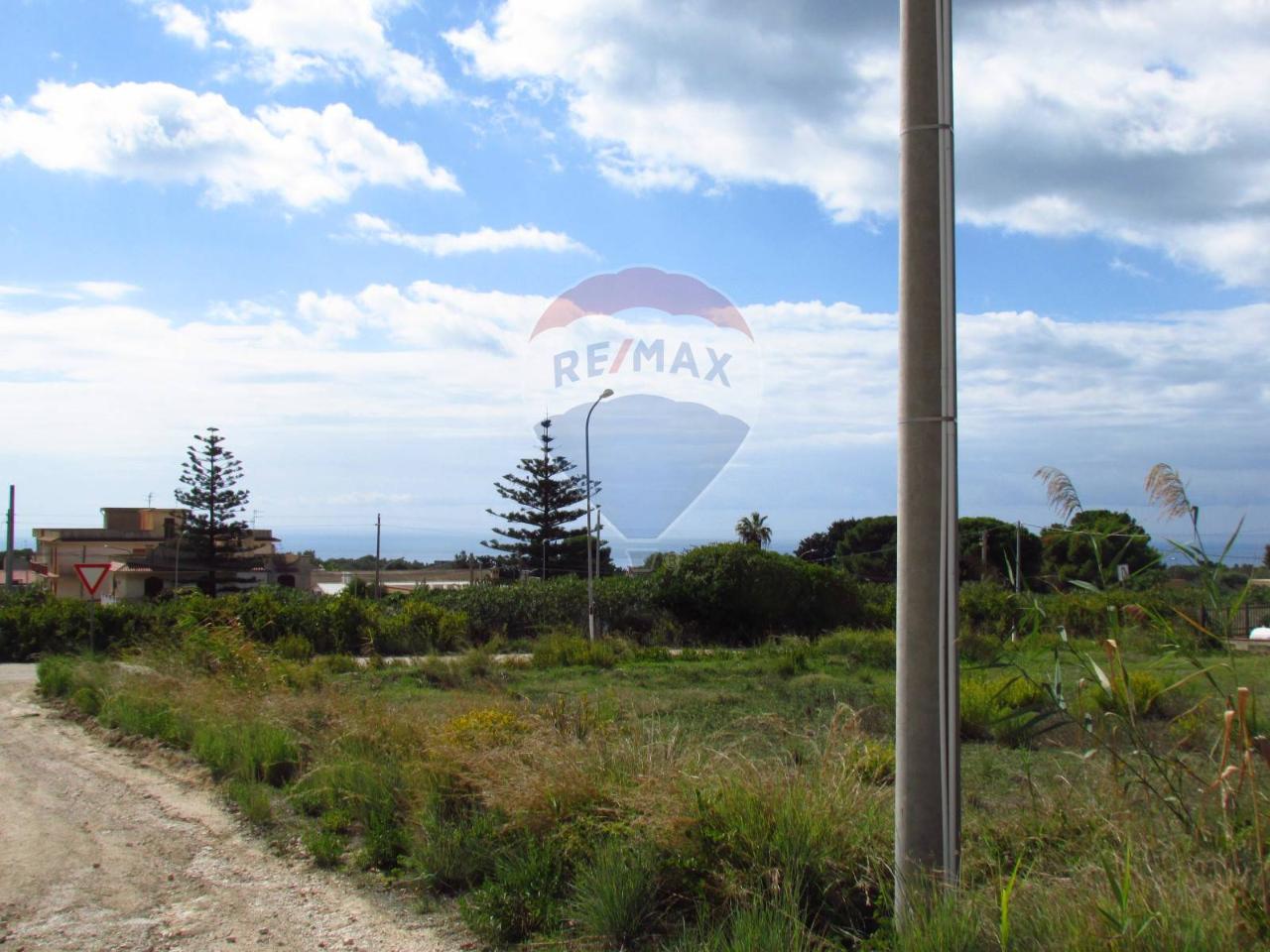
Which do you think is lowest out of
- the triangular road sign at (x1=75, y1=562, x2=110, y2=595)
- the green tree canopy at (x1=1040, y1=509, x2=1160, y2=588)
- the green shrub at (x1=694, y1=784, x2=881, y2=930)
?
the green shrub at (x1=694, y1=784, x2=881, y2=930)

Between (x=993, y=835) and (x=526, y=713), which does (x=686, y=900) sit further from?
(x=526, y=713)

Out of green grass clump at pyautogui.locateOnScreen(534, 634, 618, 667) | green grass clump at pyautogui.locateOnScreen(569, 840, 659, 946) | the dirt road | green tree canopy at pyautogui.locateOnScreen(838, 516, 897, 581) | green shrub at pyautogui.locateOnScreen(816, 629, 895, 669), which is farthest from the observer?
green tree canopy at pyautogui.locateOnScreen(838, 516, 897, 581)

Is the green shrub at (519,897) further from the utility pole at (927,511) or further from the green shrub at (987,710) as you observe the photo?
the green shrub at (987,710)

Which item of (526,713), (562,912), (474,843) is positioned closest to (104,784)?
(526,713)

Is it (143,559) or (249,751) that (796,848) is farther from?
(143,559)

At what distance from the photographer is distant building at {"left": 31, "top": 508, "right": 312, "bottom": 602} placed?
49.6 m

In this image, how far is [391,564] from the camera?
361 ft

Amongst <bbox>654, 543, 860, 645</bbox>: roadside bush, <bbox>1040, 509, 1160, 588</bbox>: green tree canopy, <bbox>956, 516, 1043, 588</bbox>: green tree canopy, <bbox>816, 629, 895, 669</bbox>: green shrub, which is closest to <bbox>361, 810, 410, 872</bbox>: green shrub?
<bbox>1040, 509, 1160, 588</bbox>: green tree canopy

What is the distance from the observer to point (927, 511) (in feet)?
12.3

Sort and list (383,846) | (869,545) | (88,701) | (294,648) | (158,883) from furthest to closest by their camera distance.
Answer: (869,545) < (294,648) < (88,701) < (383,846) < (158,883)

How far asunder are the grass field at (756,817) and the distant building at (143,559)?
35468 mm

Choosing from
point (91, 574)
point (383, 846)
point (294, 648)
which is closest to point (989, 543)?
point (294, 648)

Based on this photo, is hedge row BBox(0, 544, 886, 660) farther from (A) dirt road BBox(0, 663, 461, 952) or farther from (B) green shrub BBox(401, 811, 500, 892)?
(B) green shrub BBox(401, 811, 500, 892)

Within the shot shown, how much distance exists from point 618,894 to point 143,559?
5942 centimetres
